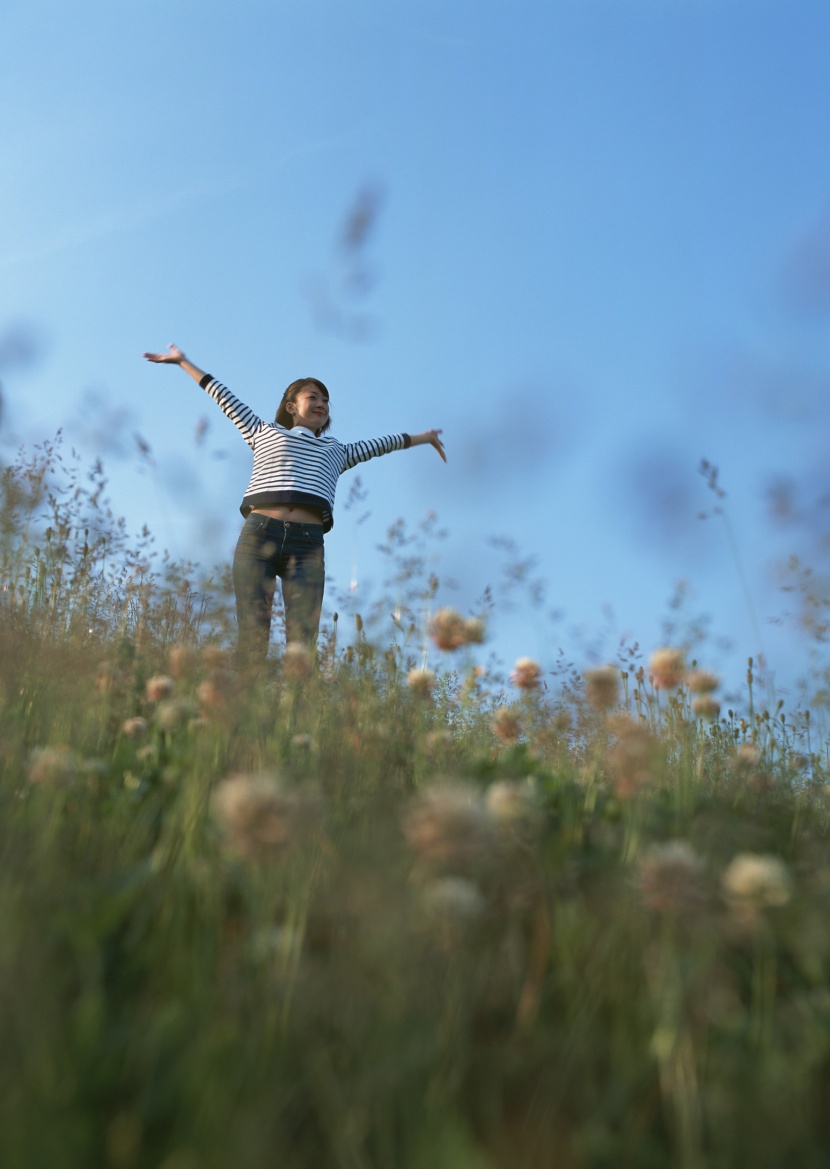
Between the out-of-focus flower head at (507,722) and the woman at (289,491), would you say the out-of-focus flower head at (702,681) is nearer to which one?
the out-of-focus flower head at (507,722)

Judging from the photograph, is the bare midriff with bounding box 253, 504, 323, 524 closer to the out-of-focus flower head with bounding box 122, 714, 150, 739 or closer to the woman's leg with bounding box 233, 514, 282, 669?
the woman's leg with bounding box 233, 514, 282, 669

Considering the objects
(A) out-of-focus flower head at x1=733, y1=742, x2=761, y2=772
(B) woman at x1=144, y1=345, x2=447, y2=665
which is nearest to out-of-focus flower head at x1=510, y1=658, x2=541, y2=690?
(A) out-of-focus flower head at x1=733, y1=742, x2=761, y2=772

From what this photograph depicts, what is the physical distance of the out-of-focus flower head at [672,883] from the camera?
4.50ft

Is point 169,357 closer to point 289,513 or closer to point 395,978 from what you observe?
point 289,513

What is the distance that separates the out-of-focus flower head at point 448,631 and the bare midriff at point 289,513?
3517mm

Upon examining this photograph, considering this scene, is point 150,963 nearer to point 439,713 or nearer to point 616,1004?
point 616,1004

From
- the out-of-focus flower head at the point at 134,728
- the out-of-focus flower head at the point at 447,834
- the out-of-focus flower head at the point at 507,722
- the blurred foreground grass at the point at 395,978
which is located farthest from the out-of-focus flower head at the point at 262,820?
the out-of-focus flower head at the point at 507,722

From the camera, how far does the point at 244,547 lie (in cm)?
627

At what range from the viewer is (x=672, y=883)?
4.60ft

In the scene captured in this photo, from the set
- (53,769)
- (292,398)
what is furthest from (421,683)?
(292,398)

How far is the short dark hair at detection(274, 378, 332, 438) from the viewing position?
717 centimetres

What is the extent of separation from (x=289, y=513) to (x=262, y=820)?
524cm

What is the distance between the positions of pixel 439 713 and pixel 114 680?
7.68ft

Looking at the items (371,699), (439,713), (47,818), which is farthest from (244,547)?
(47,818)
